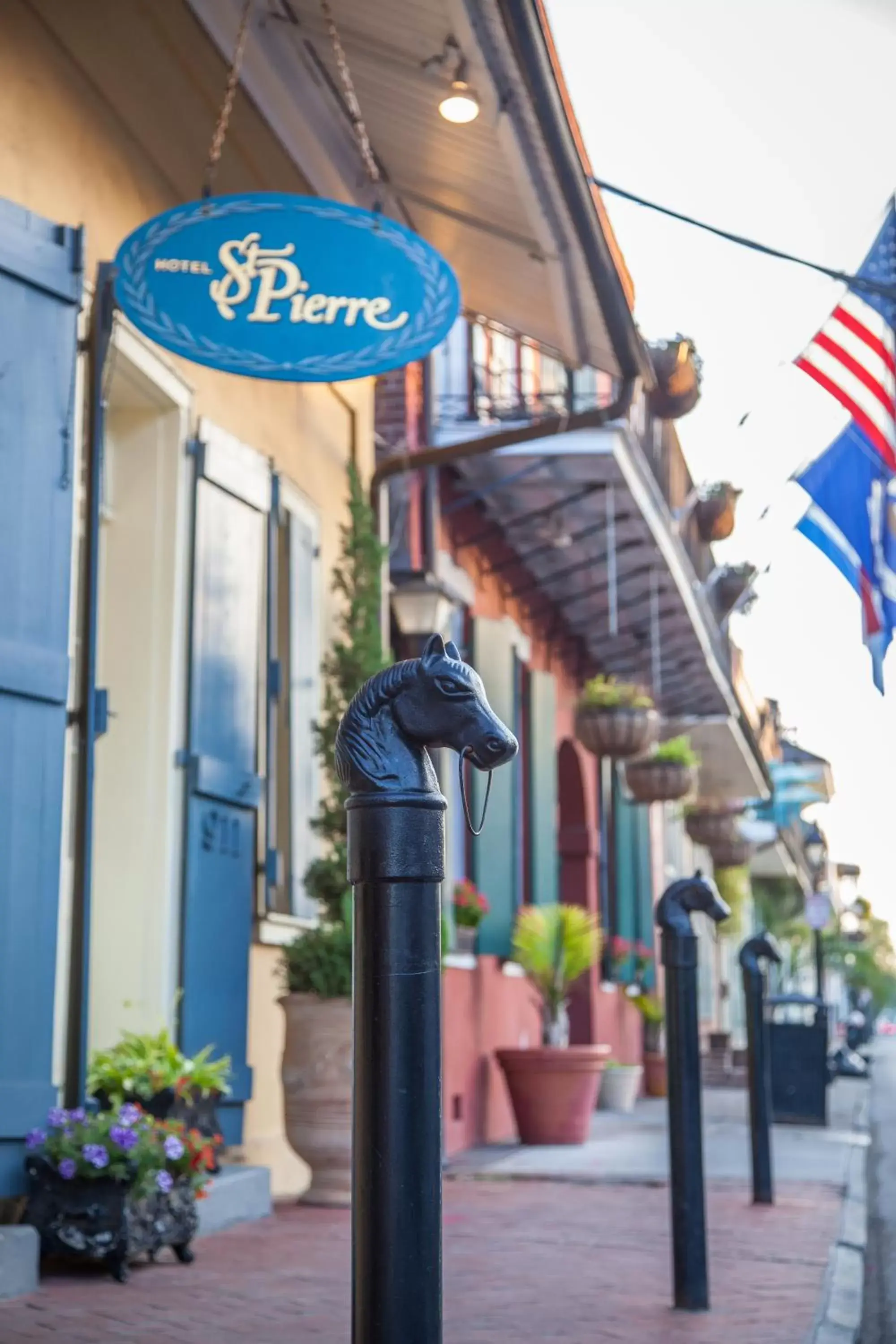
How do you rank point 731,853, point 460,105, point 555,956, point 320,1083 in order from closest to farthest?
1. point 460,105
2. point 320,1083
3. point 555,956
4. point 731,853

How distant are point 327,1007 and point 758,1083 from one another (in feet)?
6.38

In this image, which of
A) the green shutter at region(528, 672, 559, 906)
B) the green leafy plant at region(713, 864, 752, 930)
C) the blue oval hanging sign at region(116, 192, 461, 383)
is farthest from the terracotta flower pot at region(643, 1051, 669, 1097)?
the blue oval hanging sign at region(116, 192, 461, 383)

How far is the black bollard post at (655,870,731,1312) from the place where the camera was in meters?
4.75

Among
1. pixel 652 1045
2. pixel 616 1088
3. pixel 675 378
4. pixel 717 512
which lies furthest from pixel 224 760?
pixel 652 1045

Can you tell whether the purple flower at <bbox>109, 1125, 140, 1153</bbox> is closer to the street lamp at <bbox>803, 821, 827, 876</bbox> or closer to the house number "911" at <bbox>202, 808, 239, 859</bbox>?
the house number "911" at <bbox>202, 808, 239, 859</bbox>

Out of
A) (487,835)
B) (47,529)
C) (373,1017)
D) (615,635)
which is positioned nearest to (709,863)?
(615,635)

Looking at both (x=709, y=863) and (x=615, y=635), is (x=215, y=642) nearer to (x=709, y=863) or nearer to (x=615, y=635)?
(x=615, y=635)

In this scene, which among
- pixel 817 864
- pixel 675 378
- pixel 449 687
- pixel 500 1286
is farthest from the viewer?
pixel 817 864

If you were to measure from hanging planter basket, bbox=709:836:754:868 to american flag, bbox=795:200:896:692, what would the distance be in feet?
35.9

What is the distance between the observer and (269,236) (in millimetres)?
5137

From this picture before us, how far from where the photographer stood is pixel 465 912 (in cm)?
1119

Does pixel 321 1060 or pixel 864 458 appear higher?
pixel 864 458

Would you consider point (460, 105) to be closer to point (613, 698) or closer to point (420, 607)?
point (420, 607)

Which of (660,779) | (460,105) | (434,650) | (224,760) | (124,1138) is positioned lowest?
(124,1138)
